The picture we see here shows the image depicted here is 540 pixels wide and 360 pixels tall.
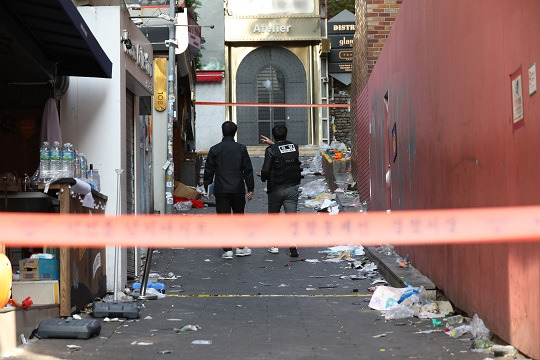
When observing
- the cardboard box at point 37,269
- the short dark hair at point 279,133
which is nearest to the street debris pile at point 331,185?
the short dark hair at point 279,133

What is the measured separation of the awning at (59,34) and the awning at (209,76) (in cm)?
2401

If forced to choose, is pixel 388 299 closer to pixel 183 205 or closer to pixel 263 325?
pixel 263 325

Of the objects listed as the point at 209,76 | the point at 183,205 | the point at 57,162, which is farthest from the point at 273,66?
the point at 57,162

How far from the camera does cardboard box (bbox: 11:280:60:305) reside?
8.59m

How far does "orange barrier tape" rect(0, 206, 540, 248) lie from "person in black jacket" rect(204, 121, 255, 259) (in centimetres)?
1053

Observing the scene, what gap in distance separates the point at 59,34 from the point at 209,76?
83.1 feet

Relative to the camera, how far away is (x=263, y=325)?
8883 mm

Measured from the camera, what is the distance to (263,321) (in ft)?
30.0

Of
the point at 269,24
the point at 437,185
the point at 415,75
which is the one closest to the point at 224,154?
the point at 415,75

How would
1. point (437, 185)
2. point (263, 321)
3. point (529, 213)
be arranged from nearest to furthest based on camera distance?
point (529, 213) → point (263, 321) → point (437, 185)

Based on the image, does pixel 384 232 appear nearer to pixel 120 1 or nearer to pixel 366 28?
pixel 120 1

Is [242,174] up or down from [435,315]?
up

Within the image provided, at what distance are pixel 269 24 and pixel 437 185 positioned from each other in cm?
2579

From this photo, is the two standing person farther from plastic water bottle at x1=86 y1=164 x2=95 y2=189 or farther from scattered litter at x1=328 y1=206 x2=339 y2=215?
plastic water bottle at x1=86 y1=164 x2=95 y2=189
